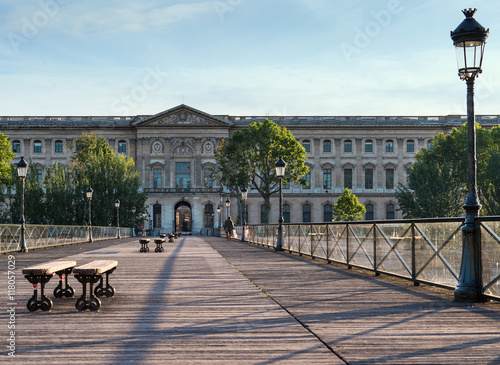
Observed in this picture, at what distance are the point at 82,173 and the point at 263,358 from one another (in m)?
61.5

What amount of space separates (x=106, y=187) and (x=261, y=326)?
59073 mm

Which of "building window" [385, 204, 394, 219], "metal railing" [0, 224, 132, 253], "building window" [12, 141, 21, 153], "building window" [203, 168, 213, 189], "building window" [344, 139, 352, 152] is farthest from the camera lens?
"building window" [344, 139, 352, 152]

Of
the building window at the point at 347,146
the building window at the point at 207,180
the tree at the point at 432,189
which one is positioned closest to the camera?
the tree at the point at 432,189

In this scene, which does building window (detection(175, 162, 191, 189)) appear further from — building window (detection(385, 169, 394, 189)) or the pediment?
building window (detection(385, 169, 394, 189))

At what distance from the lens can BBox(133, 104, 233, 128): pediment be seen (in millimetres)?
89438

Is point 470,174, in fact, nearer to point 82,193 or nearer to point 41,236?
point 41,236

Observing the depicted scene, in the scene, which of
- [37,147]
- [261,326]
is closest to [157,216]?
[37,147]

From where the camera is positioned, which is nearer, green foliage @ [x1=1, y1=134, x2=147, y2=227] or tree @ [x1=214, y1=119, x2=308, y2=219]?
green foliage @ [x1=1, y1=134, x2=147, y2=227]

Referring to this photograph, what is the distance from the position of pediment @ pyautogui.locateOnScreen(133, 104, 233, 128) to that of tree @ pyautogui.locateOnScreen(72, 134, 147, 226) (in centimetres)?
2198

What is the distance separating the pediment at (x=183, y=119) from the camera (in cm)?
8944

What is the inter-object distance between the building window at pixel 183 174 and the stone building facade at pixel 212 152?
148 millimetres

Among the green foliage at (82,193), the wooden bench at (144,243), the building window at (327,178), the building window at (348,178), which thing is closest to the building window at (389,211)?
the building window at (348,178)

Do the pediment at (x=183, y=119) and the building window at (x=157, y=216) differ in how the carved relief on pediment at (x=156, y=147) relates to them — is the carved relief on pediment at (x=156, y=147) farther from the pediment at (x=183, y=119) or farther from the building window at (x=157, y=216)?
the building window at (x=157, y=216)

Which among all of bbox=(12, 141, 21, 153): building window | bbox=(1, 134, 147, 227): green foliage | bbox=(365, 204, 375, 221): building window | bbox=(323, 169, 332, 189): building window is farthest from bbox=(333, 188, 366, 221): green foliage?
bbox=(12, 141, 21, 153): building window
